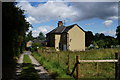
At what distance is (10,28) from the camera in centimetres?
864

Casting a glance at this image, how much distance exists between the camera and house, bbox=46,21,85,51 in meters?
29.9

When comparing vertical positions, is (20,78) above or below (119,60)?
below

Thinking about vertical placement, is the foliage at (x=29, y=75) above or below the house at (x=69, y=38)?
below

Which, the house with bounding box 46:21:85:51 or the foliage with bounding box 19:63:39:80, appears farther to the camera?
the house with bounding box 46:21:85:51

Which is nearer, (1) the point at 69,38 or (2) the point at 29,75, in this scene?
(2) the point at 29,75

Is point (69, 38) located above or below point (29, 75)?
above

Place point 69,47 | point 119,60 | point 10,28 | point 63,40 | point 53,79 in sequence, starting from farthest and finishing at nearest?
point 63,40
point 69,47
point 10,28
point 53,79
point 119,60

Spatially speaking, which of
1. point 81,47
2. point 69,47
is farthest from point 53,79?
point 69,47

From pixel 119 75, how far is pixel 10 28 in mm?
6065

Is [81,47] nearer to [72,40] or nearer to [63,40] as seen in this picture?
[72,40]

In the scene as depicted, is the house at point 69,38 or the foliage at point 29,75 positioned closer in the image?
the foliage at point 29,75

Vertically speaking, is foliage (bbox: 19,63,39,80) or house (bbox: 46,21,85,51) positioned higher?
house (bbox: 46,21,85,51)

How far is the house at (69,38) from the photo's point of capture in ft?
98.0

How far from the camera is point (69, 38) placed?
3266 centimetres
